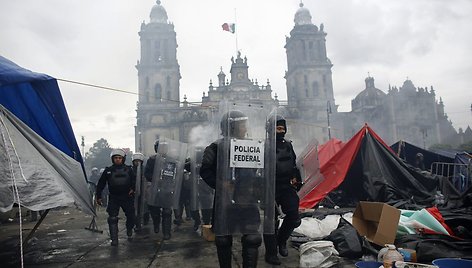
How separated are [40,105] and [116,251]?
2761 millimetres

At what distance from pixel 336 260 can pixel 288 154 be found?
→ 5.05 ft

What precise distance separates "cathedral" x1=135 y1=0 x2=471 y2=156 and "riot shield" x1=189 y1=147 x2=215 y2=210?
3970cm

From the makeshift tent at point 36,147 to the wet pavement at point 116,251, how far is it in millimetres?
890

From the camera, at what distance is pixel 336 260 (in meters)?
4.02

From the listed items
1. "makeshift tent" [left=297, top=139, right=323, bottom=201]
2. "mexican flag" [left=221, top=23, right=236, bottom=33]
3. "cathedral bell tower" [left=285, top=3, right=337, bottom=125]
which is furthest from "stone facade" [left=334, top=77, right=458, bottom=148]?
"makeshift tent" [left=297, top=139, right=323, bottom=201]

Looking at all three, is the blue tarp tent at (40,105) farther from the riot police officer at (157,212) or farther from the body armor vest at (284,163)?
the body armor vest at (284,163)

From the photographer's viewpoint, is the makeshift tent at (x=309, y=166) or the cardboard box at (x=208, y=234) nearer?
the cardboard box at (x=208, y=234)

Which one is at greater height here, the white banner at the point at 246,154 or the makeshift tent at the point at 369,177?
the white banner at the point at 246,154

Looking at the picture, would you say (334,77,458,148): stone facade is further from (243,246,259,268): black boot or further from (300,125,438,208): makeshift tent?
(243,246,259,268): black boot

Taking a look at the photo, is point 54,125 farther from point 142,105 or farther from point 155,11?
point 155,11

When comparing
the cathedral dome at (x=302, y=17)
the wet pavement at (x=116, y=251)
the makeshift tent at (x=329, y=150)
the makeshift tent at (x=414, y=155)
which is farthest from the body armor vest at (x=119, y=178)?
the cathedral dome at (x=302, y=17)

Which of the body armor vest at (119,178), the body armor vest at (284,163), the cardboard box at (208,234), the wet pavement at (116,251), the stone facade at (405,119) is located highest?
the stone facade at (405,119)

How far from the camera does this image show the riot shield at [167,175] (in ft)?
20.5

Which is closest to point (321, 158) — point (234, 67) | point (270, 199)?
point (270, 199)
